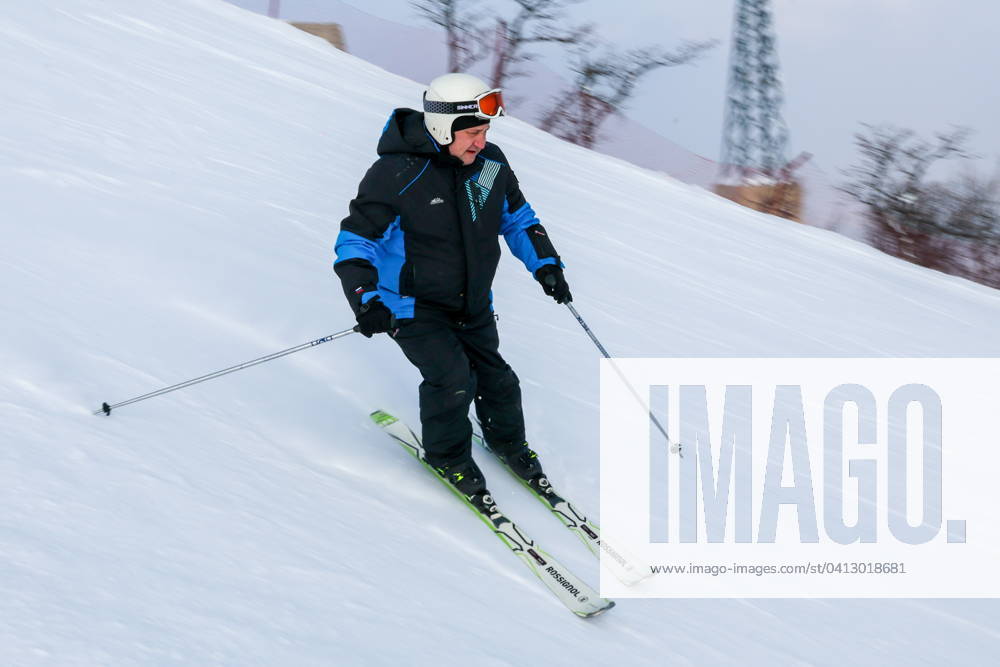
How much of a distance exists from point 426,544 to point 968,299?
9.58 m

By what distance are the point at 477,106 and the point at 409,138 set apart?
0.92 feet

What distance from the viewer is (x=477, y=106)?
11.6ft

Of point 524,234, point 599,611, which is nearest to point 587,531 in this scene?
point 599,611

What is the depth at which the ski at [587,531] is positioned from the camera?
11.9 feet

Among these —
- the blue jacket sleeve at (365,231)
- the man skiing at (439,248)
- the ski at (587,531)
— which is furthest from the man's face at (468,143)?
the ski at (587,531)

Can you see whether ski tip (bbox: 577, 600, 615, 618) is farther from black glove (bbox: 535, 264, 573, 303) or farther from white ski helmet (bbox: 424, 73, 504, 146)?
white ski helmet (bbox: 424, 73, 504, 146)

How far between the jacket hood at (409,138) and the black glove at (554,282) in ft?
2.32

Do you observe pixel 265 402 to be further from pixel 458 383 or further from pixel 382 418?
pixel 458 383

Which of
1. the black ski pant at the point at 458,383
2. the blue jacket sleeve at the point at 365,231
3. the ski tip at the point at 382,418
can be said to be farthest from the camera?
the ski tip at the point at 382,418

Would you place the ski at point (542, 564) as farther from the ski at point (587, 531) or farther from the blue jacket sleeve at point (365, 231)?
the blue jacket sleeve at point (365, 231)

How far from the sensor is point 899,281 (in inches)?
426

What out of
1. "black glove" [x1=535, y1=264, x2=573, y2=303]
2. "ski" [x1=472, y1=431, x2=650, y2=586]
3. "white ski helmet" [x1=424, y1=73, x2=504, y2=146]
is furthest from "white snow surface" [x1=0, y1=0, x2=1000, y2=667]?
"white ski helmet" [x1=424, y1=73, x2=504, y2=146]

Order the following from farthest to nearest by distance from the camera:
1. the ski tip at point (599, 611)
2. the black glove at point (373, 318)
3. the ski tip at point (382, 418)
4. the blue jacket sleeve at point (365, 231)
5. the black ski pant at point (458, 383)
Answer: the ski tip at point (382, 418) → the black ski pant at point (458, 383) → the blue jacket sleeve at point (365, 231) → the black glove at point (373, 318) → the ski tip at point (599, 611)

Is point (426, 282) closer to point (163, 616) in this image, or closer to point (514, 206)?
point (514, 206)
